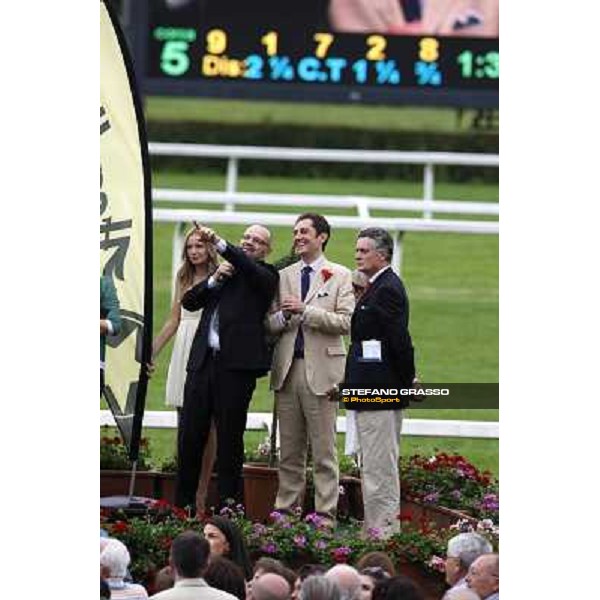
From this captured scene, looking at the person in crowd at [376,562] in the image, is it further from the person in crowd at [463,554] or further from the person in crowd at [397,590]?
the person in crowd at [397,590]

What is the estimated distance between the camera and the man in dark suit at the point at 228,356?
9.78 meters

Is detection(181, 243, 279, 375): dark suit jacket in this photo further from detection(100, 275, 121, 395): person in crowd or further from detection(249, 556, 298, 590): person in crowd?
detection(249, 556, 298, 590): person in crowd

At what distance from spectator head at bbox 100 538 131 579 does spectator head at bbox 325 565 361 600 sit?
2.23 feet

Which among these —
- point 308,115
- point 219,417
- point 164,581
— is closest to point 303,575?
point 164,581

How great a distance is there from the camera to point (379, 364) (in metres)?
9.60

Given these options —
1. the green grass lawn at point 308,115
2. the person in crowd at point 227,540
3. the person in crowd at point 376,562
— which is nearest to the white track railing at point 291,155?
the green grass lawn at point 308,115

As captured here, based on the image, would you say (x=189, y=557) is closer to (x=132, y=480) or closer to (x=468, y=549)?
(x=468, y=549)

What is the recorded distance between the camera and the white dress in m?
10.2

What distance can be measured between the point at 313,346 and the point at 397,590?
2574mm

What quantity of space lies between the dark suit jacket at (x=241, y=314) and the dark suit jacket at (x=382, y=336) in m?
0.41
